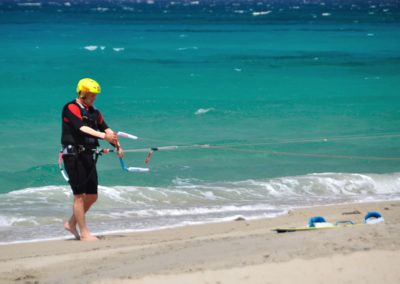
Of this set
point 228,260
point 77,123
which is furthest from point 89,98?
point 228,260

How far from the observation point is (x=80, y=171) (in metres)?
7.44

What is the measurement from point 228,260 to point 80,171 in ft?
7.02

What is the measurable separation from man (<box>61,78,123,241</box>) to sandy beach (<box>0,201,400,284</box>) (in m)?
0.53

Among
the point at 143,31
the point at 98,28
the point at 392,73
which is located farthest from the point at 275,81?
the point at 98,28

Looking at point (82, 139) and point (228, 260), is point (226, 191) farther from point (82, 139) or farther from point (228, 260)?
point (228, 260)

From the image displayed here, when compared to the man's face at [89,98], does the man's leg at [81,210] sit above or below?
below

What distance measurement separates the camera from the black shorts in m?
7.40

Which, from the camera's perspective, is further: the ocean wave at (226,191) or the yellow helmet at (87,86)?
the ocean wave at (226,191)

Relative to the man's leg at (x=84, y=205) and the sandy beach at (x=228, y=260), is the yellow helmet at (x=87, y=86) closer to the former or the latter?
the man's leg at (x=84, y=205)

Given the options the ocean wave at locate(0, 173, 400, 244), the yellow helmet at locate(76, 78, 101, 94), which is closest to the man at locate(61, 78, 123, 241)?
the yellow helmet at locate(76, 78, 101, 94)

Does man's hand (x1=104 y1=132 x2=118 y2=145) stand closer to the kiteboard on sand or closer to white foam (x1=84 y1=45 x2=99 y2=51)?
the kiteboard on sand

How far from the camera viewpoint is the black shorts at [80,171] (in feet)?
24.3

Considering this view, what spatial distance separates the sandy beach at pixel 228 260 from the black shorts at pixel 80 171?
0.57 m

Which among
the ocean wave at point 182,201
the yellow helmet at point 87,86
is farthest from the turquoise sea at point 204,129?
the yellow helmet at point 87,86
